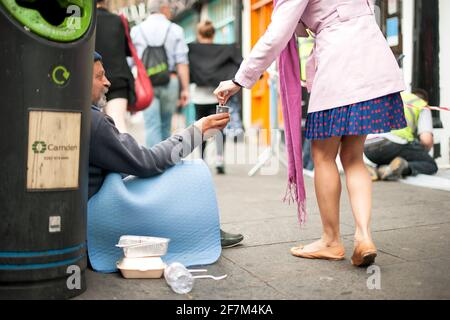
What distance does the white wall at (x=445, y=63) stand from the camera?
6.53 metres

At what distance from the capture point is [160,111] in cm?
665

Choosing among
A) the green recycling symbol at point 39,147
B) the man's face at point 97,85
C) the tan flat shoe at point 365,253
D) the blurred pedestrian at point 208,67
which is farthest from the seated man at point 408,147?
the green recycling symbol at point 39,147

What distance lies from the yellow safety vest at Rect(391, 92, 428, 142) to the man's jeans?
241 centimetres

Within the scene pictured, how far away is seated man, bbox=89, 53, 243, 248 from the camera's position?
2760 millimetres

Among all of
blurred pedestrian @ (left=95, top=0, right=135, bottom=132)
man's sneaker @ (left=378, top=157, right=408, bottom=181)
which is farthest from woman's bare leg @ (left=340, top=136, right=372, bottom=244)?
man's sneaker @ (left=378, top=157, right=408, bottom=181)

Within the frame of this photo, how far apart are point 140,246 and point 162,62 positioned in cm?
405

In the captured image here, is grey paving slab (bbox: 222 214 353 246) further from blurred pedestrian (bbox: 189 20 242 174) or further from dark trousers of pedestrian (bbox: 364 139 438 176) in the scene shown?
blurred pedestrian (bbox: 189 20 242 174)

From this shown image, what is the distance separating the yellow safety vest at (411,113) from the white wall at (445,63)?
33 cm

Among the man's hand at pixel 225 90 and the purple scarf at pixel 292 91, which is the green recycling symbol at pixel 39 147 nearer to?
the man's hand at pixel 225 90

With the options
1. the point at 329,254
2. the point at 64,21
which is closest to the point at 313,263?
the point at 329,254

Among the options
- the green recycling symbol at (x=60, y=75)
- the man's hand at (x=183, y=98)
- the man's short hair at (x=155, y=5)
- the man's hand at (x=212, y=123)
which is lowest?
the man's hand at (x=212, y=123)
